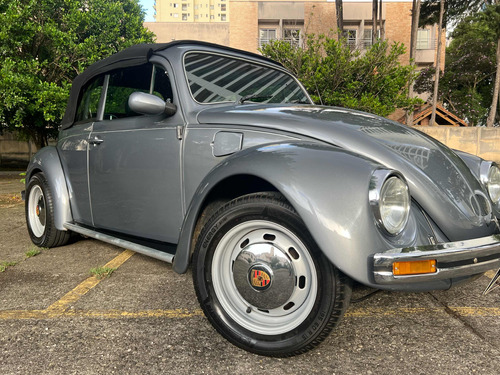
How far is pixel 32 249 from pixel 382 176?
3.59m

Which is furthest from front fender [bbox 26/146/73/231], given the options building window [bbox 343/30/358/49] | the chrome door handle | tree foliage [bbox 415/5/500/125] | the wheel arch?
tree foliage [bbox 415/5/500/125]

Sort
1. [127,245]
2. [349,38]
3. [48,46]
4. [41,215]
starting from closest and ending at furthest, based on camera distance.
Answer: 1. [127,245]
2. [41,215]
3. [48,46]
4. [349,38]

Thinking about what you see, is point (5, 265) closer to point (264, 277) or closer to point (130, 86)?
point (130, 86)

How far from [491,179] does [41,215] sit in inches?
155

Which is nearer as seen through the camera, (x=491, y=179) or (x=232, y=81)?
(x=491, y=179)

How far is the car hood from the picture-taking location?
6.37 feet

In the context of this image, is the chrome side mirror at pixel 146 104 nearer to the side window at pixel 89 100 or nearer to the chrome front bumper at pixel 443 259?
the side window at pixel 89 100

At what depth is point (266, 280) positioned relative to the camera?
1941 millimetres

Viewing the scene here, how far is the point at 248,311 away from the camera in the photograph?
6.64ft

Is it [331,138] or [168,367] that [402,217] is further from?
[168,367]

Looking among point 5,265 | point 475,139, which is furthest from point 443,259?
point 475,139

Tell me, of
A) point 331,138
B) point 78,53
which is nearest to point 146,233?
point 331,138

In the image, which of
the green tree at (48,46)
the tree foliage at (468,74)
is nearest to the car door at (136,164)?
the green tree at (48,46)

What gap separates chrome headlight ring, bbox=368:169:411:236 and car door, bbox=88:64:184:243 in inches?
52.7
